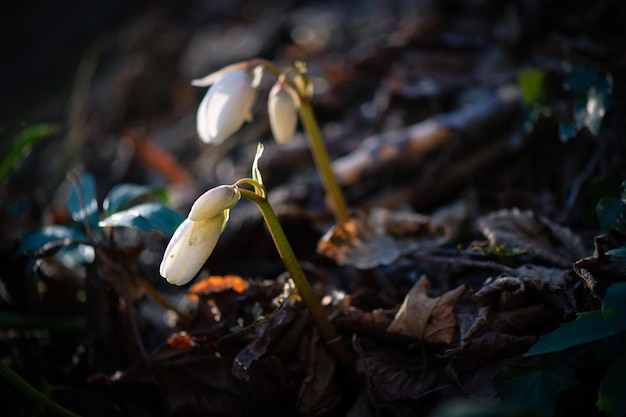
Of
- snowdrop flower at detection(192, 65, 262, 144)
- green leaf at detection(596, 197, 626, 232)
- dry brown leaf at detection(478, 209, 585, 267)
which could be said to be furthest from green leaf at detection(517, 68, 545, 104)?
snowdrop flower at detection(192, 65, 262, 144)

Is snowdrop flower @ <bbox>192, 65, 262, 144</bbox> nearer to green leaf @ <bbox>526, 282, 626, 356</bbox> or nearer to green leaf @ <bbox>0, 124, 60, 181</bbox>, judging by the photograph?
green leaf @ <bbox>0, 124, 60, 181</bbox>

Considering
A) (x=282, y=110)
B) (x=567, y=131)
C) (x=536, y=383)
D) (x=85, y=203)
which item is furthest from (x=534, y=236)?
(x=85, y=203)

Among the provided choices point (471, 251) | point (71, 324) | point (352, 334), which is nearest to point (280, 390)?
point (352, 334)

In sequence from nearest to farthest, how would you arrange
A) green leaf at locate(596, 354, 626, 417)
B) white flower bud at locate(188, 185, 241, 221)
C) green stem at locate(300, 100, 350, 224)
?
green leaf at locate(596, 354, 626, 417) < white flower bud at locate(188, 185, 241, 221) < green stem at locate(300, 100, 350, 224)

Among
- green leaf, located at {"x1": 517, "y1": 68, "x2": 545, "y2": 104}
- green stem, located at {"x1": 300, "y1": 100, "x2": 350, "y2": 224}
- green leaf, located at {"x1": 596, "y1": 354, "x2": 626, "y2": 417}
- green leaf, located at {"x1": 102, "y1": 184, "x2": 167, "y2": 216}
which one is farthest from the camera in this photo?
green leaf, located at {"x1": 517, "y1": 68, "x2": 545, "y2": 104}

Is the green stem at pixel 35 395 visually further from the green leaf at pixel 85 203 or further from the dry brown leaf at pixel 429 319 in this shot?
the dry brown leaf at pixel 429 319

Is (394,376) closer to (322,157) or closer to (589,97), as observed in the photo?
(322,157)

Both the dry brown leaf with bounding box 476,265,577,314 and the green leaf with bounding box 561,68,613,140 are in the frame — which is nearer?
the dry brown leaf with bounding box 476,265,577,314

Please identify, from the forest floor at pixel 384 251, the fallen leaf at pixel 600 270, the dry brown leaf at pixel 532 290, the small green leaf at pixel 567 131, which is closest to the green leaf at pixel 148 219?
the forest floor at pixel 384 251
